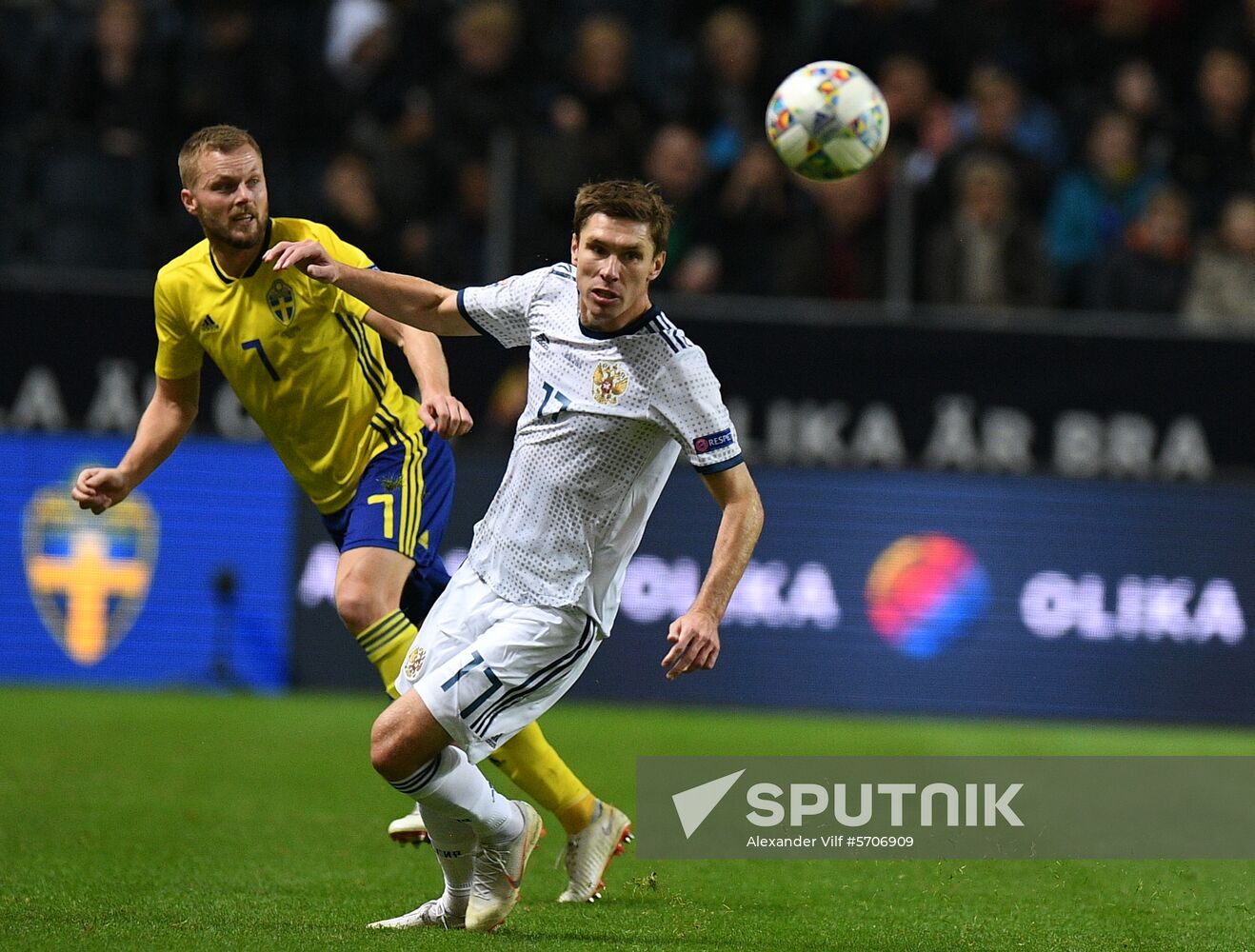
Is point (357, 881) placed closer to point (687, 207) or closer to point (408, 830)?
point (408, 830)

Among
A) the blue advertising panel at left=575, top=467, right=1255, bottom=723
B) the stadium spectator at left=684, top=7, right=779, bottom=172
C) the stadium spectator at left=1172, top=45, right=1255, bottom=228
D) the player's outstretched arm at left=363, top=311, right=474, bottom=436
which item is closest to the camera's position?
the player's outstretched arm at left=363, top=311, right=474, bottom=436

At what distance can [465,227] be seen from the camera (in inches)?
534

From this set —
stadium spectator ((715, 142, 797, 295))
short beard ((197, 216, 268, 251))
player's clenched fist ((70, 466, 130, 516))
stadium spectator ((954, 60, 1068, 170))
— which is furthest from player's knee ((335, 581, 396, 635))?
stadium spectator ((954, 60, 1068, 170))

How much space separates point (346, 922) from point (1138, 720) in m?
8.01

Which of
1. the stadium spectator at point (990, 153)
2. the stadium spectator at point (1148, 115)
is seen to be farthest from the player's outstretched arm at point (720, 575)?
the stadium spectator at point (1148, 115)

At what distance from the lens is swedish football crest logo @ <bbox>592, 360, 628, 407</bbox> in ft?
Answer: 18.9

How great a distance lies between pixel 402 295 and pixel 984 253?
822cm

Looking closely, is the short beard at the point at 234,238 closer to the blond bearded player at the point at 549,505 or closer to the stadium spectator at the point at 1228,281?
the blond bearded player at the point at 549,505

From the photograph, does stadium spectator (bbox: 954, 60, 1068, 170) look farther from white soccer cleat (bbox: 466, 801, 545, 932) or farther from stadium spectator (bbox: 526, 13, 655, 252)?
white soccer cleat (bbox: 466, 801, 545, 932)

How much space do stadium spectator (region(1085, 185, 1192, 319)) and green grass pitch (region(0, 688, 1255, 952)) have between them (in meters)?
4.46

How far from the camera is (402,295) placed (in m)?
6.15

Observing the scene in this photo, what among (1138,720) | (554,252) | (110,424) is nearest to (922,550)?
(1138,720)

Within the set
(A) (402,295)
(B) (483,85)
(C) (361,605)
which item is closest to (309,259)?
(A) (402,295)

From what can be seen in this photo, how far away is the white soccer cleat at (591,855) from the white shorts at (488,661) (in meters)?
0.86
